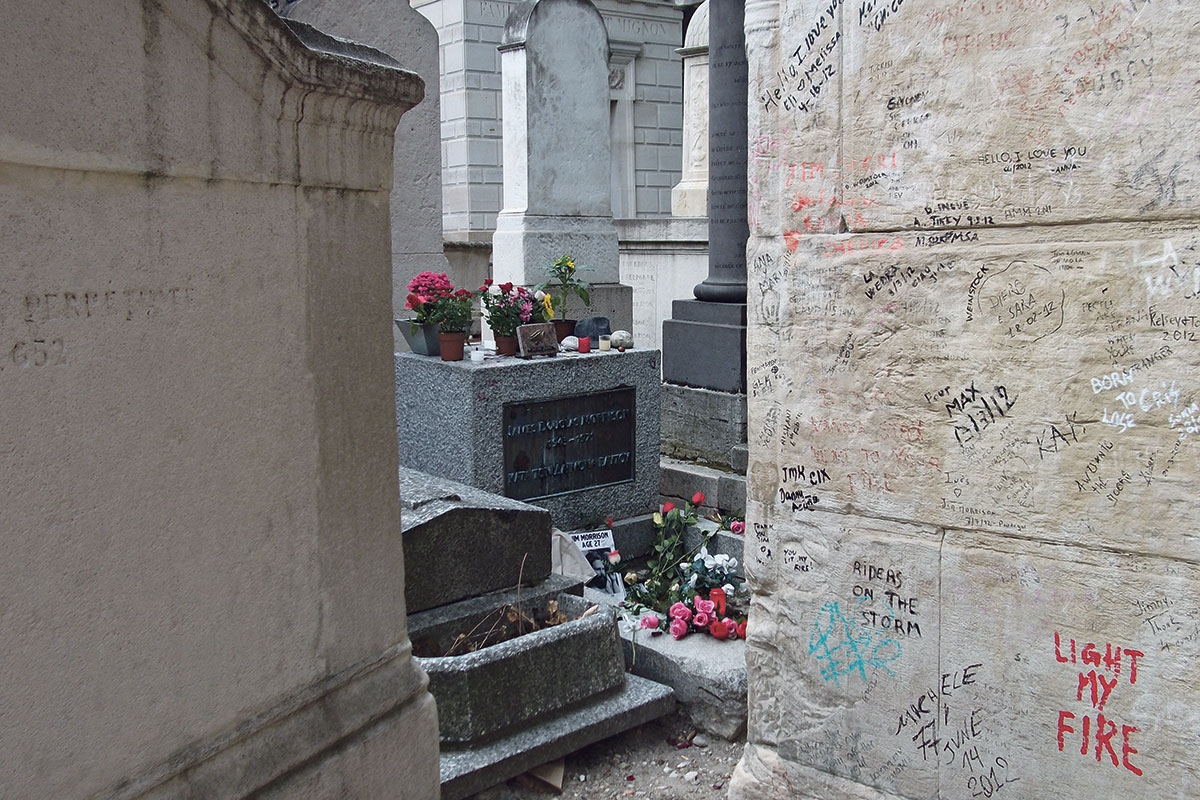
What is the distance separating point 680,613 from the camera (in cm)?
403

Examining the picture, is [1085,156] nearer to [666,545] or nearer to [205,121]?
[205,121]

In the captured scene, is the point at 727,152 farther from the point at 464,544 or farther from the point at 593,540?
the point at 464,544

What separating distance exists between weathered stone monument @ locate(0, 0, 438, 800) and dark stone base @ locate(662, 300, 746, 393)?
175 inches

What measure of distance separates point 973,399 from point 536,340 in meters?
3.18

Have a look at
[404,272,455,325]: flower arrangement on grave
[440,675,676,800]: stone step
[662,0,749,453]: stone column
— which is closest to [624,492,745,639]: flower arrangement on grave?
[440,675,676,800]: stone step

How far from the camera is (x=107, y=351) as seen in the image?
151 cm

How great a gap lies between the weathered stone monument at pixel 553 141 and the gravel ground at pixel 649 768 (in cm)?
447

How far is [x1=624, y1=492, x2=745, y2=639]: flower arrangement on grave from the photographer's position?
13.2ft

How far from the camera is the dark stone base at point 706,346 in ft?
21.0

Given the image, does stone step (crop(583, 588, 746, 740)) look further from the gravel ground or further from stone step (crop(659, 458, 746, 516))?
stone step (crop(659, 458, 746, 516))

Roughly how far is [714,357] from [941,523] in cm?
399

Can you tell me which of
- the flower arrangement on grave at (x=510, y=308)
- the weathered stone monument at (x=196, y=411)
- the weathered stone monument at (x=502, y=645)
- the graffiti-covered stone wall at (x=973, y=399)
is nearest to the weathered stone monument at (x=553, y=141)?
the flower arrangement on grave at (x=510, y=308)

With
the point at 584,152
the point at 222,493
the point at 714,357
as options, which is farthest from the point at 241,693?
the point at 584,152

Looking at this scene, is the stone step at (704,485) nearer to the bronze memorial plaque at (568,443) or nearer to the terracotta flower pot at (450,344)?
the bronze memorial plaque at (568,443)
